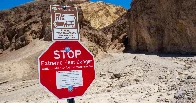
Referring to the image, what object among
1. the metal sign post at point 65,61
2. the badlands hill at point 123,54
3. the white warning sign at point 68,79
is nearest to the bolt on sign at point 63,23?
the metal sign post at point 65,61

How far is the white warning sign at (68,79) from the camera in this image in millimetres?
2623

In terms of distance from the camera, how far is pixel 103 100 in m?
8.42

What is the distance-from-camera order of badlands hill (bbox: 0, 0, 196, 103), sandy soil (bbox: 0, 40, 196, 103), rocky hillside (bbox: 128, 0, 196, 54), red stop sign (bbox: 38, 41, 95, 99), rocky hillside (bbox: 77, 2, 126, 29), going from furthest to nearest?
rocky hillside (bbox: 77, 2, 126, 29), rocky hillside (bbox: 128, 0, 196, 54), badlands hill (bbox: 0, 0, 196, 103), sandy soil (bbox: 0, 40, 196, 103), red stop sign (bbox: 38, 41, 95, 99)

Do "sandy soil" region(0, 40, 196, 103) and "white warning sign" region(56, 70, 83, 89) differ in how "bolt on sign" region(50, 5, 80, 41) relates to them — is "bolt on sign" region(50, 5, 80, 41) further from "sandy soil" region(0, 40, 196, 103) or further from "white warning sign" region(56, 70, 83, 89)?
"sandy soil" region(0, 40, 196, 103)

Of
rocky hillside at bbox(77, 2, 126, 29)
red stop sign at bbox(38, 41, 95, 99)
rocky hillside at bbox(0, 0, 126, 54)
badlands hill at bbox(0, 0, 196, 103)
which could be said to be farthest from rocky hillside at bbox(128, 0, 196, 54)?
rocky hillside at bbox(77, 2, 126, 29)

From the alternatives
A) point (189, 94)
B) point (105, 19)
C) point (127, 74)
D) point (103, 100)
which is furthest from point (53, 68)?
point (105, 19)

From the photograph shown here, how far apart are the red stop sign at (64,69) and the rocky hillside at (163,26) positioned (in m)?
18.0

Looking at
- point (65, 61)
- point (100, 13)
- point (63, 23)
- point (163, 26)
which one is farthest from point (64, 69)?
point (100, 13)

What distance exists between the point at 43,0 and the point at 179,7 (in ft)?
43.9

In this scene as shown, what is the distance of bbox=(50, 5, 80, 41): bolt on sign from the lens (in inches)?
104

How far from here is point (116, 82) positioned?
12.3m

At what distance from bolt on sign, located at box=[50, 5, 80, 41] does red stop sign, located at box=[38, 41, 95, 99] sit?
60mm

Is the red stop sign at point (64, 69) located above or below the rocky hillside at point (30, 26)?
below

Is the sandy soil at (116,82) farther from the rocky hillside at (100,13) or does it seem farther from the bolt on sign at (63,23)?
the rocky hillside at (100,13)
